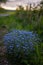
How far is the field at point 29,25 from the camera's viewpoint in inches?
198

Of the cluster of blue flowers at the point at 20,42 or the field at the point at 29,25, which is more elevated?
the cluster of blue flowers at the point at 20,42

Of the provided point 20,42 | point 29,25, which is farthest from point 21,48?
point 29,25

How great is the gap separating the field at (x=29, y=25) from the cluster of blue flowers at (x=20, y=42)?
0.14 metres

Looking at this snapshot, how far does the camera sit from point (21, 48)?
508cm

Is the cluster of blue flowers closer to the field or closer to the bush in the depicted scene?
the bush

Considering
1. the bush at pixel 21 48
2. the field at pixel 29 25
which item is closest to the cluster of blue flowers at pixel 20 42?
the bush at pixel 21 48

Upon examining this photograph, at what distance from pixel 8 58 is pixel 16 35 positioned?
1.59 feet

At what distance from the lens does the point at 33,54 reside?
509 centimetres

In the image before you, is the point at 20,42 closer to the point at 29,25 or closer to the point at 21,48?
the point at 21,48

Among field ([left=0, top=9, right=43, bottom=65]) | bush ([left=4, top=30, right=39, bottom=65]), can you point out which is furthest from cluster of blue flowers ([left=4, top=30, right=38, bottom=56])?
field ([left=0, top=9, right=43, bottom=65])

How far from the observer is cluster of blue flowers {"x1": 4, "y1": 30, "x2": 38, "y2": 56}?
508 centimetres

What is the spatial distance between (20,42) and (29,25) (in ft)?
8.24

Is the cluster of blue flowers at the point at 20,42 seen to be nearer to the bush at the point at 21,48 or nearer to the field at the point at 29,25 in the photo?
the bush at the point at 21,48

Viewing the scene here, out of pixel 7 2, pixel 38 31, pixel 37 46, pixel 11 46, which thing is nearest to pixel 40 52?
pixel 37 46
